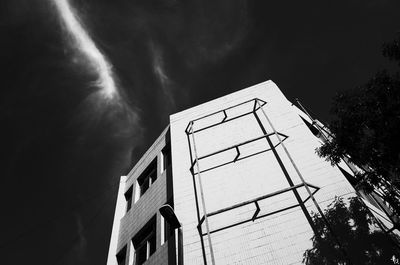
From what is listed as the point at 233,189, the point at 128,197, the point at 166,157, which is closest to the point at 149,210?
the point at 166,157

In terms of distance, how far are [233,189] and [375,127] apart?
Answer: 5.62 m

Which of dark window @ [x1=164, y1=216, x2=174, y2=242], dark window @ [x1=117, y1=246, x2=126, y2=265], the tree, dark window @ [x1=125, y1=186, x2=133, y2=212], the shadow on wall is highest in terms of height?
dark window @ [x1=125, y1=186, x2=133, y2=212]

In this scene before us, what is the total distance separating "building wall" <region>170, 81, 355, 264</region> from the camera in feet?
29.2

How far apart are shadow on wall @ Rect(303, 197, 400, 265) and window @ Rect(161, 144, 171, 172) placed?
30.0ft

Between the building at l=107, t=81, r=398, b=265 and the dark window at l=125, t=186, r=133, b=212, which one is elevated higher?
the dark window at l=125, t=186, r=133, b=212

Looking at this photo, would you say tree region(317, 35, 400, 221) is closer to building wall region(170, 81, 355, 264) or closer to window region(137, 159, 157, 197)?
building wall region(170, 81, 355, 264)

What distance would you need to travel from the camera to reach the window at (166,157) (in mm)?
16134

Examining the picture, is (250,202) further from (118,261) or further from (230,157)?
(118,261)

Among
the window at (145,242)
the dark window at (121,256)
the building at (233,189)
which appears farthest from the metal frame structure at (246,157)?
the dark window at (121,256)

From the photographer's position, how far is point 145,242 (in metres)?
13.9

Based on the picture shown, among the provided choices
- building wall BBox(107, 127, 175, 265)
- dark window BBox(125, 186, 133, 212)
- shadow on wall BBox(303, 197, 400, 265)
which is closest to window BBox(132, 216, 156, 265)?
building wall BBox(107, 127, 175, 265)

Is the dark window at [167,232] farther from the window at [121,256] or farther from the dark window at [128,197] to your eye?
the dark window at [128,197]

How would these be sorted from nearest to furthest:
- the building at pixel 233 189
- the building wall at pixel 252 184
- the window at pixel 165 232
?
the building wall at pixel 252 184 < the building at pixel 233 189 < the window at pixel 165 232

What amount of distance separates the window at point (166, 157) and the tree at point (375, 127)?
9.85 metres
